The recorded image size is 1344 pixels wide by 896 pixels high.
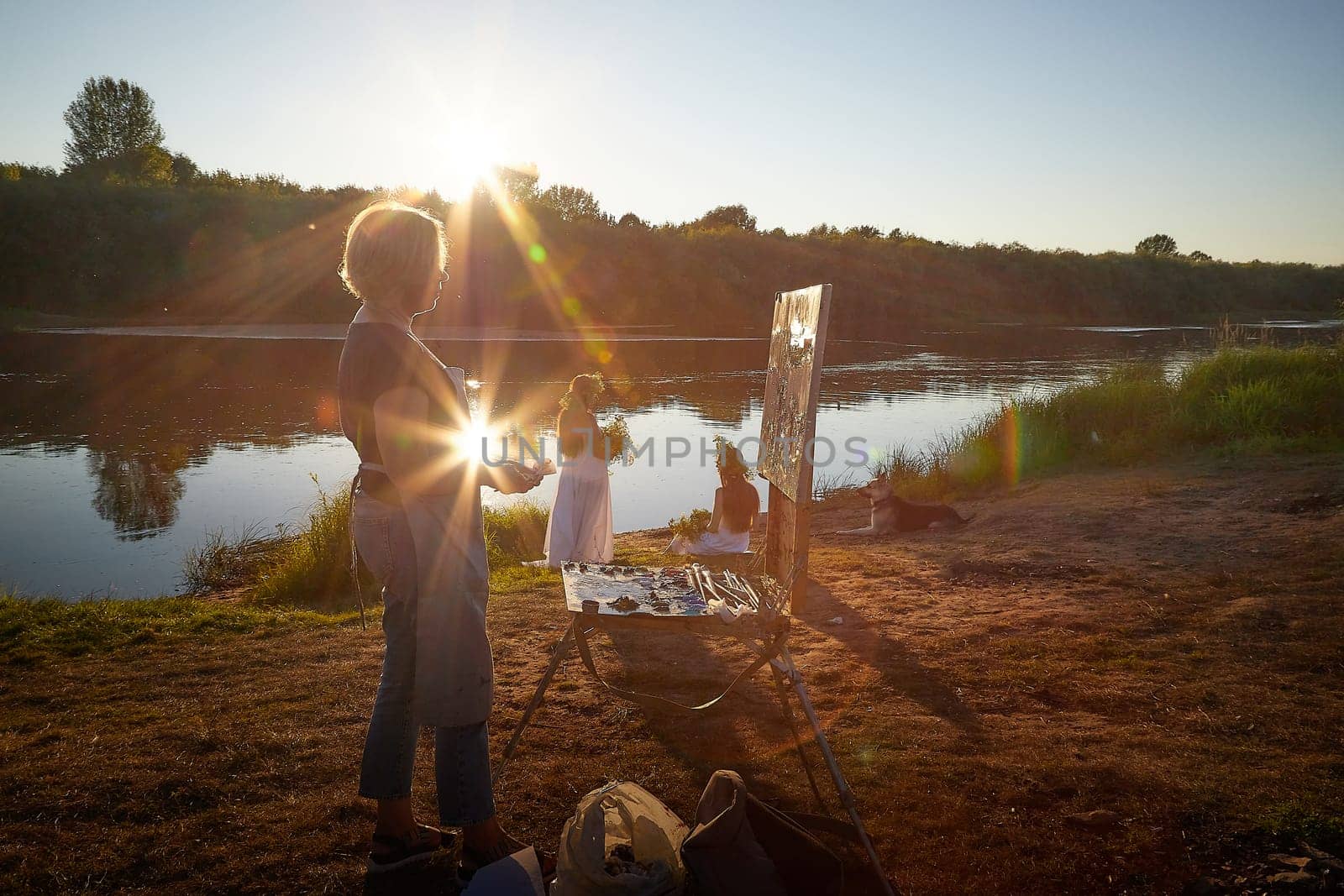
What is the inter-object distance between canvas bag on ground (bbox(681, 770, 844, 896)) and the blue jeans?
668mm

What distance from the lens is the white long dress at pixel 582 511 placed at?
807 centimetres

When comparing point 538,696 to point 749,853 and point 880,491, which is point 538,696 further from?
point 880,491

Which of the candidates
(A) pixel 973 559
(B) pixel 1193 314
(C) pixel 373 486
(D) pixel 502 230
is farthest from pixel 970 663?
(B) pixel 1193 314

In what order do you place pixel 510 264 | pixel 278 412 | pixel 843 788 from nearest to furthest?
pixel 843 788 → pixel 278 412 → pixel 510 264

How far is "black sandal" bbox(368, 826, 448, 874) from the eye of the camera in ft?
9.06

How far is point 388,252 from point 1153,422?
12.5 metres

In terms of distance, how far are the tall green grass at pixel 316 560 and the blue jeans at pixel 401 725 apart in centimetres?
433

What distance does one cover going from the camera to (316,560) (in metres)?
8.70

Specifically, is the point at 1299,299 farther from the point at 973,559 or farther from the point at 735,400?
the point at 973,559

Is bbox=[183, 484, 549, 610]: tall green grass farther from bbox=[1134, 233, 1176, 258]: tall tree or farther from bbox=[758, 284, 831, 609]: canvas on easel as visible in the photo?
bbox=[1134, 233, 1176, 258]: tall tree

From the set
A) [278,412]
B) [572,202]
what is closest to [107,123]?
[572,202]

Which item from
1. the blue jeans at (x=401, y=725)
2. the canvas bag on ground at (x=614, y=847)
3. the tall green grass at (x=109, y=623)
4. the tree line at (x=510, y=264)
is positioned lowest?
the tall green grass at (x=109, y=623)

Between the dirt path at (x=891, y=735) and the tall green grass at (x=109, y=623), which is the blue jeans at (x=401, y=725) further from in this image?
the tall green grass at (x=109, y=623)

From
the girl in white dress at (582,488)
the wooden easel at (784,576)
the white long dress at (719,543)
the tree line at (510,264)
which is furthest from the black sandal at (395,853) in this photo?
the tree line at (510,264)
